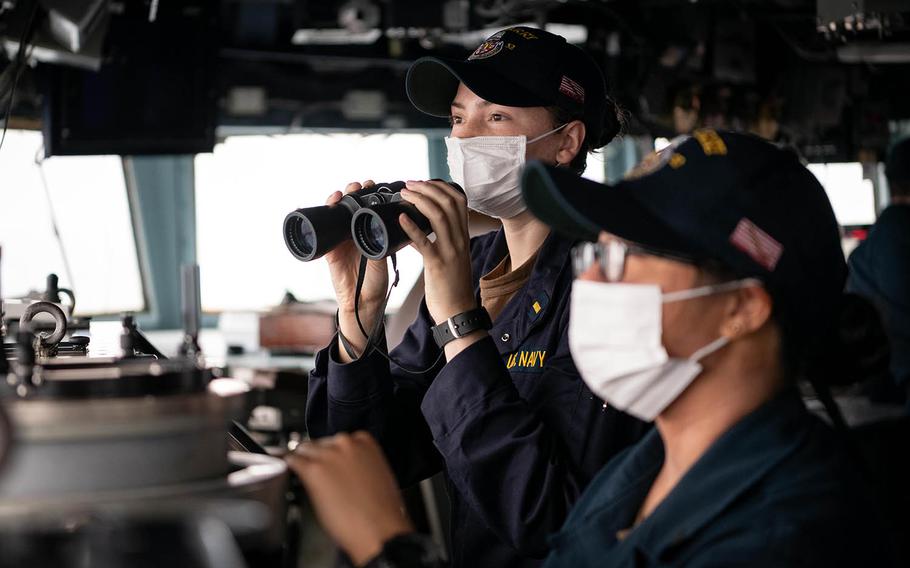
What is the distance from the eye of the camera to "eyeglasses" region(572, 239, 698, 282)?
124 centimetres

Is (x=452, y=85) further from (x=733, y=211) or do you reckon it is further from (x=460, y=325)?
(x=733, y=211)

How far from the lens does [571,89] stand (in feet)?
6.28

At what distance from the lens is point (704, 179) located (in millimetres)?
1234

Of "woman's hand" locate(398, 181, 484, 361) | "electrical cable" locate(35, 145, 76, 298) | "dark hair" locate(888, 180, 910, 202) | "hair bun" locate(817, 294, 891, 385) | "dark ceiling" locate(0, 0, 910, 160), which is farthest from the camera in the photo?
"dark ceiling" locate(0, 0, 910, 160)

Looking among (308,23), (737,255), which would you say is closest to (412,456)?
(737,255)

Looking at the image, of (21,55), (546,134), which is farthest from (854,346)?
(21,55)

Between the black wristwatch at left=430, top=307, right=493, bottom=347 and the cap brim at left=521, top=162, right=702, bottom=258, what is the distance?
338mm

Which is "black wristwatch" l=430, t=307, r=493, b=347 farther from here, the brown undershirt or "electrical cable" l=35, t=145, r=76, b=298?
"electrical cable" l=35, t=145, r=76, b=298

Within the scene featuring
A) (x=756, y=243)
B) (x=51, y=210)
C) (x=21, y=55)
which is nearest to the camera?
(x=756, y=243)

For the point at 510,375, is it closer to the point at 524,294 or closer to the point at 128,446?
the point at 524,294

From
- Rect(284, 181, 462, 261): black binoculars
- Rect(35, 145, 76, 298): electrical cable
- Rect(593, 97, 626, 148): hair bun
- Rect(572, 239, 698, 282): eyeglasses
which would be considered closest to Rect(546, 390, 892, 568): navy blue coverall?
Rect(572, 239, 698, 282): eyeglasses

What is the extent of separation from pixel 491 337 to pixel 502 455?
20 cm

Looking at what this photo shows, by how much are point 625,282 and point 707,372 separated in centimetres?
14

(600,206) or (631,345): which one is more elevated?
(600,206)
